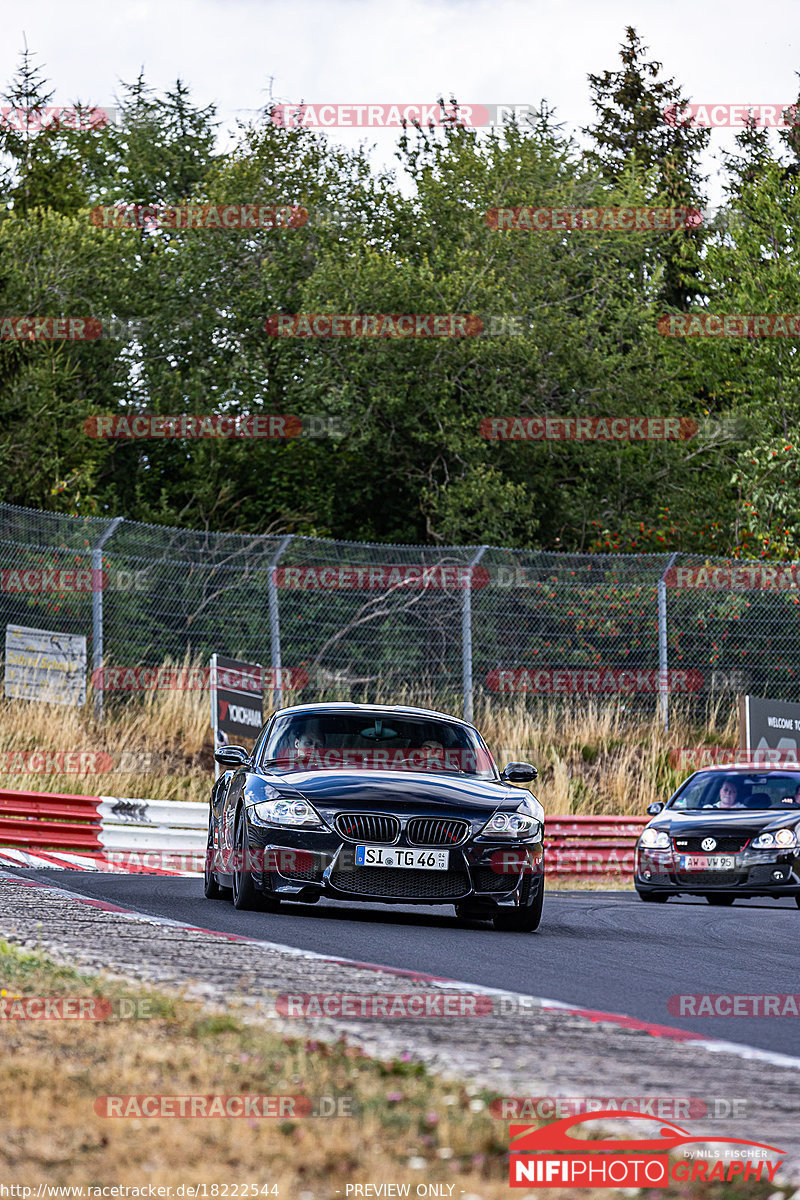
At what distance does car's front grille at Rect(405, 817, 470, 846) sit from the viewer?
9914mm

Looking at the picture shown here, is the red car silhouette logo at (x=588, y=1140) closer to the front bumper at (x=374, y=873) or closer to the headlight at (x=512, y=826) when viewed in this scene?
the front bumper at (x=374, y=873)

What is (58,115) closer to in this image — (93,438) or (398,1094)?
(93,438)

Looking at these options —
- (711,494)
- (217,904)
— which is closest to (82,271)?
(711,494)

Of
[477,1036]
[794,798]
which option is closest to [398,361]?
[794,798]

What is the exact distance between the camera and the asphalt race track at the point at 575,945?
22.8 ft

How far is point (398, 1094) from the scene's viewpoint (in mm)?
4137

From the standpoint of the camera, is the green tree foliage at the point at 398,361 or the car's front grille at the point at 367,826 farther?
the green tree foliage at the point at 398,361

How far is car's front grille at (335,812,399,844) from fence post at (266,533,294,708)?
11388 mm

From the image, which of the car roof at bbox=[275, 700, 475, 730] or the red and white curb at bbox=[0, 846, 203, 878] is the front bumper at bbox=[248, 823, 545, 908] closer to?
the car roof at bbox=[275, 700, 475, 730]

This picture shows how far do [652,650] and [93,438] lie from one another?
39.1 feet

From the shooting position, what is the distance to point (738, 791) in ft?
55.1

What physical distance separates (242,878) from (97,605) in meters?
10.6

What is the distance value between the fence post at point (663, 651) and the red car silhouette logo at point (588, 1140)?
19186mm

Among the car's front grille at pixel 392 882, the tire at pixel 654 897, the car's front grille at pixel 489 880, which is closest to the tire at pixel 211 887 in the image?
the car's front grille at pixel 392 882
